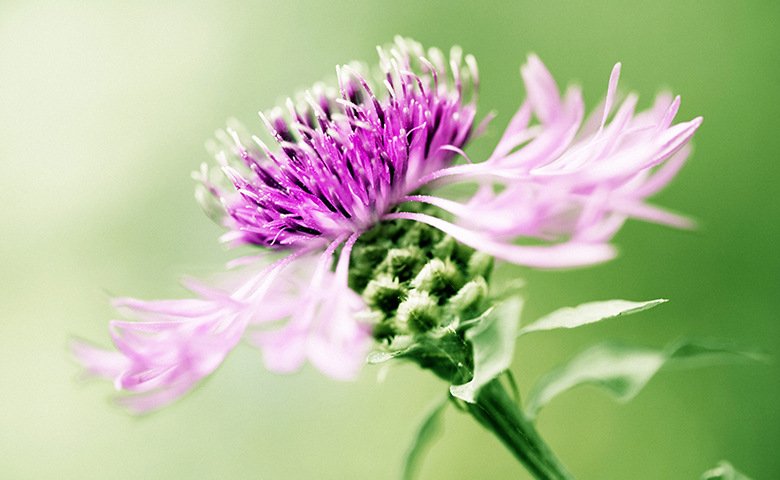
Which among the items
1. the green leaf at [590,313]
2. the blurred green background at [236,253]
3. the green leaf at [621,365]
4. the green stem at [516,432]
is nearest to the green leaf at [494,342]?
the green leaf at [590,313]

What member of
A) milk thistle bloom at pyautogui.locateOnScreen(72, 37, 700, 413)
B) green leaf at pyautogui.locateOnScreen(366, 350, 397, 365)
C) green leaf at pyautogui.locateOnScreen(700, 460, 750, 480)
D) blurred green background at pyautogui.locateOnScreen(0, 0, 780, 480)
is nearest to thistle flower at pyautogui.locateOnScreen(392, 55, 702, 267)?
milk thistle bloom at pyautogui.locateOnScreen(72, 37, 700, 413)

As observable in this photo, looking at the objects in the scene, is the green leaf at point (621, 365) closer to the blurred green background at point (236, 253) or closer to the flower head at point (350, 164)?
the flower head at point (350, 164)

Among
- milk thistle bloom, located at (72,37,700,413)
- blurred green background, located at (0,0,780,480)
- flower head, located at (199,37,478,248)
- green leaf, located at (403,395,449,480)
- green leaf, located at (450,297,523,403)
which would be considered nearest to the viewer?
green leaf, located at (450,297,523,403)

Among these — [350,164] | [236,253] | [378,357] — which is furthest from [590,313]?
[236,253]

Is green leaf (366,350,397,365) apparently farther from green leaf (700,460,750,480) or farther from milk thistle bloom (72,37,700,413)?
green leaf (700,460,750,480)

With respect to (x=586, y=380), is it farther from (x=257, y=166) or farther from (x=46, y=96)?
(x=46, y=96)

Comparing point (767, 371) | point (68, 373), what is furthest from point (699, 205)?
point (68, 373)
